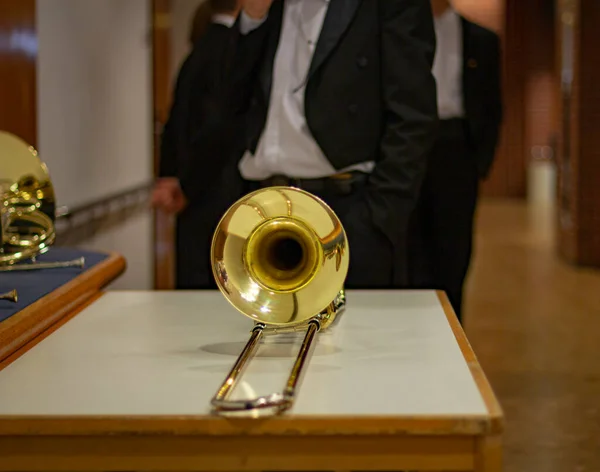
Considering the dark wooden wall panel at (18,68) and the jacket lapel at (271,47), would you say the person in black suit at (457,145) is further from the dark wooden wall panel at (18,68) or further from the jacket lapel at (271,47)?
the dark wooden wall panel at (18,68)

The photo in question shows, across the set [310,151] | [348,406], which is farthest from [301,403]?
[310,151]

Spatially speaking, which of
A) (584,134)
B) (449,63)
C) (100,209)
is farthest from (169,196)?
(584,134)

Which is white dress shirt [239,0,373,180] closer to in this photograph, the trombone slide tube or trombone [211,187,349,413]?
trombone [211,187,349,413]

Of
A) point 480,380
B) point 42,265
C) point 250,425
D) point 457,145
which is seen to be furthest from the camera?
point 457,145

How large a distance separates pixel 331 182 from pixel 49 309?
3.67ft

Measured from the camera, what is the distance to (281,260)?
2.07 m

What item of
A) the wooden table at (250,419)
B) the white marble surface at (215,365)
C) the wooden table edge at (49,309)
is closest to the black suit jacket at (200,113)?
the wooden table edge at (49,309)

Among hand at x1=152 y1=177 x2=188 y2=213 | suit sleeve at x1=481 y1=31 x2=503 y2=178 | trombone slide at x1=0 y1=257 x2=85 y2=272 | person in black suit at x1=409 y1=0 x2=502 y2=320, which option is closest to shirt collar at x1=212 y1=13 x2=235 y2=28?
hand at x1=152 y1=177 x2=188 y2=213

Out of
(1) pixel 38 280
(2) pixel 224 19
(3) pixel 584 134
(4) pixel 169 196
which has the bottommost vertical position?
(1) pixel 38 280

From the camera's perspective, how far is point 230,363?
1.88 m

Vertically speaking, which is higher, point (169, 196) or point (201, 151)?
A: point (201, 151)

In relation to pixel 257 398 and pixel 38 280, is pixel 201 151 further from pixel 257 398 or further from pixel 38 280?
pixel 257 398

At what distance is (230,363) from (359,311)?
53 centimetres

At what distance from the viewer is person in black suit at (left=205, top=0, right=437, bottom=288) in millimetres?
2980
